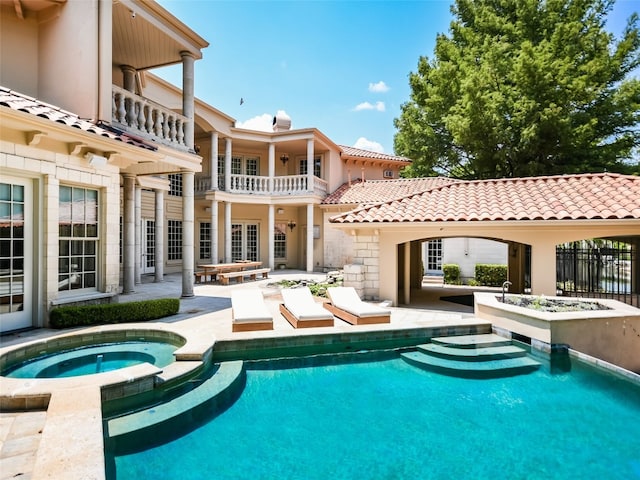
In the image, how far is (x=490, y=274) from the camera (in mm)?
19391

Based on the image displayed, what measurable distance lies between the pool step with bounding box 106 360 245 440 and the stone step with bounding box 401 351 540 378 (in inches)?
134

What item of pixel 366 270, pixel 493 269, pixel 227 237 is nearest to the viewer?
pixel 366 270

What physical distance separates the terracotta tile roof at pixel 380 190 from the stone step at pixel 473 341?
13.0 metres

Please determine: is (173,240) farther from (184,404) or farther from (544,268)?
(544,268)

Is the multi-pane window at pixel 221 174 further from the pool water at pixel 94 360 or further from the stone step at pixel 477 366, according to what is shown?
the stone step at pixel 477 366

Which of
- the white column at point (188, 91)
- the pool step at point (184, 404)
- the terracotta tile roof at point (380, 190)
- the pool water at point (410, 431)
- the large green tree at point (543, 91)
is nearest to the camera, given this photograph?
the pool water at point (410, 431)

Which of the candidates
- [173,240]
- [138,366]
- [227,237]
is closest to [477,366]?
[138,366]

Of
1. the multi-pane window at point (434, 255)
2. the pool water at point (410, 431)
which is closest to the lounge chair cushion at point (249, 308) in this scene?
the pool water at point (410, 431)

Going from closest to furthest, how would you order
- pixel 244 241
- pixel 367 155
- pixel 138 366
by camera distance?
pixel 138 366 < pixel 244 241 < pixel 367 155

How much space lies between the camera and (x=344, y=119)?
2825cm

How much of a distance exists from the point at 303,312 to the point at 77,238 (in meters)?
5.49

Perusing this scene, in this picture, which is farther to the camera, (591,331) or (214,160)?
(214,160)

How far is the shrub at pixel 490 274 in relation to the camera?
19.1 metres

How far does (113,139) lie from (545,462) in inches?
366
